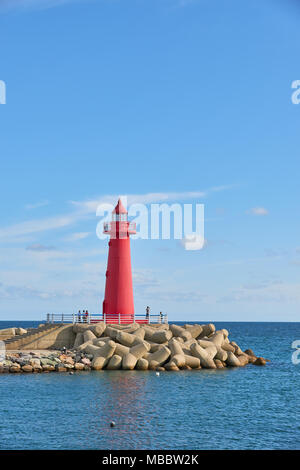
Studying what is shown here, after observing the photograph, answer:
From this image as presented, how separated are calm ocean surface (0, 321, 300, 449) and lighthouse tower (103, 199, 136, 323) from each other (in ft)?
23.0

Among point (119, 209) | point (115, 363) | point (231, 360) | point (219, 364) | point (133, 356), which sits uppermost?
point (119, 209)

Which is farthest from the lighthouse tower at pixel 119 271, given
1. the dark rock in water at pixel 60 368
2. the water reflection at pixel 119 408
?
the water reflection at pixel 119 408

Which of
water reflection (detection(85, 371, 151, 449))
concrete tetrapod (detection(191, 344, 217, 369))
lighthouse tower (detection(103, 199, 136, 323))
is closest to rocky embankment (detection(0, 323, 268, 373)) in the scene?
concrete tetrapod (detection(191, 344, 217, 369))

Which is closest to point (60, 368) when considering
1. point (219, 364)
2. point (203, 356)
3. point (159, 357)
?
point (159, 357)

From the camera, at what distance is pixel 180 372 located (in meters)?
30.7

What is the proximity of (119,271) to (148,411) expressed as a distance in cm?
1587

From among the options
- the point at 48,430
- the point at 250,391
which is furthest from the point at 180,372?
the point at 48,430

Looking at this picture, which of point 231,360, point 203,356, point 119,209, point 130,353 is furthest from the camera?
point 119,209

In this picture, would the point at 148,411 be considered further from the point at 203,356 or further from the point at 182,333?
the point at 182,333

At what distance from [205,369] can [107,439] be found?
15.6m

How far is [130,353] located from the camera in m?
30.7

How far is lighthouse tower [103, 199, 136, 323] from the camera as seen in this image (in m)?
36.4

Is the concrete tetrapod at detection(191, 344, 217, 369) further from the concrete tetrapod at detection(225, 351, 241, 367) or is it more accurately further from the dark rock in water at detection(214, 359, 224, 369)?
the concrete tetrapod at detection(225, 351, 241, 367)

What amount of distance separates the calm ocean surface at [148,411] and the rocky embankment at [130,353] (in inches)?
32.9
